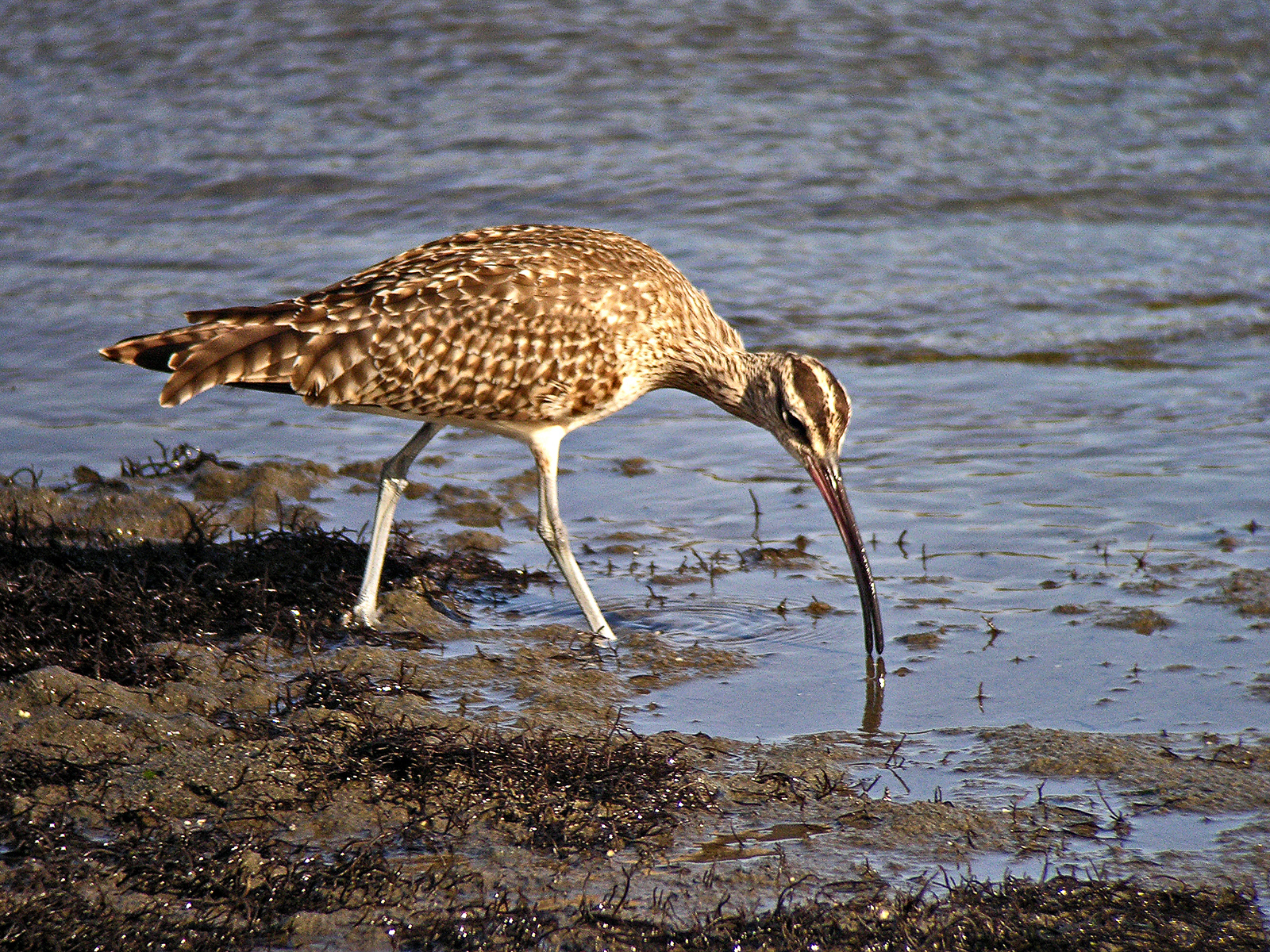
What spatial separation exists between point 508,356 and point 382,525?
881 mm

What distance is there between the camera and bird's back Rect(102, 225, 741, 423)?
19.9ft

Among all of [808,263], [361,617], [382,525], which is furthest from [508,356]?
[808,263]

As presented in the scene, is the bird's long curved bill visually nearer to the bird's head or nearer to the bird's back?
the bird's head

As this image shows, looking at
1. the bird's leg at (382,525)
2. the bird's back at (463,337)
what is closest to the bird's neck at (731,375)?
the bird's back at (463,337)

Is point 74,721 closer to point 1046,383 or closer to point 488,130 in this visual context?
point 1046,383

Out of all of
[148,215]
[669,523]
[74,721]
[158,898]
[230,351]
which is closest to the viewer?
[158,898]

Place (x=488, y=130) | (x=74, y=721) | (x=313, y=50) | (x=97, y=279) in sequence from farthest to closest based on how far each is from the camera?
(x=313, y=50)
(x=488, y=130)
(x=97, y=279)
(x=74, y=721)

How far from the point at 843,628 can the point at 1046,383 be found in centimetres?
382

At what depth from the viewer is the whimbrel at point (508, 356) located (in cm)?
609

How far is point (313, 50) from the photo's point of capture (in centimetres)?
1560

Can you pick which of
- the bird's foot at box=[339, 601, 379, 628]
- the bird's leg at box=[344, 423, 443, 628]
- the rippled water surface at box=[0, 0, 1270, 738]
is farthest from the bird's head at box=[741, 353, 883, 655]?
the bird's foot at box=[339, 601, 379, 628]

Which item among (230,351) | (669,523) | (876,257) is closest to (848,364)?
(876,257)

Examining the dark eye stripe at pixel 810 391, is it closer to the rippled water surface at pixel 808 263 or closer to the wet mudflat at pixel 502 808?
the rippled water surface at pixel 808 263

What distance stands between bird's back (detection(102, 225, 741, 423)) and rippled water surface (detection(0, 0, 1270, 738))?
958 mm
